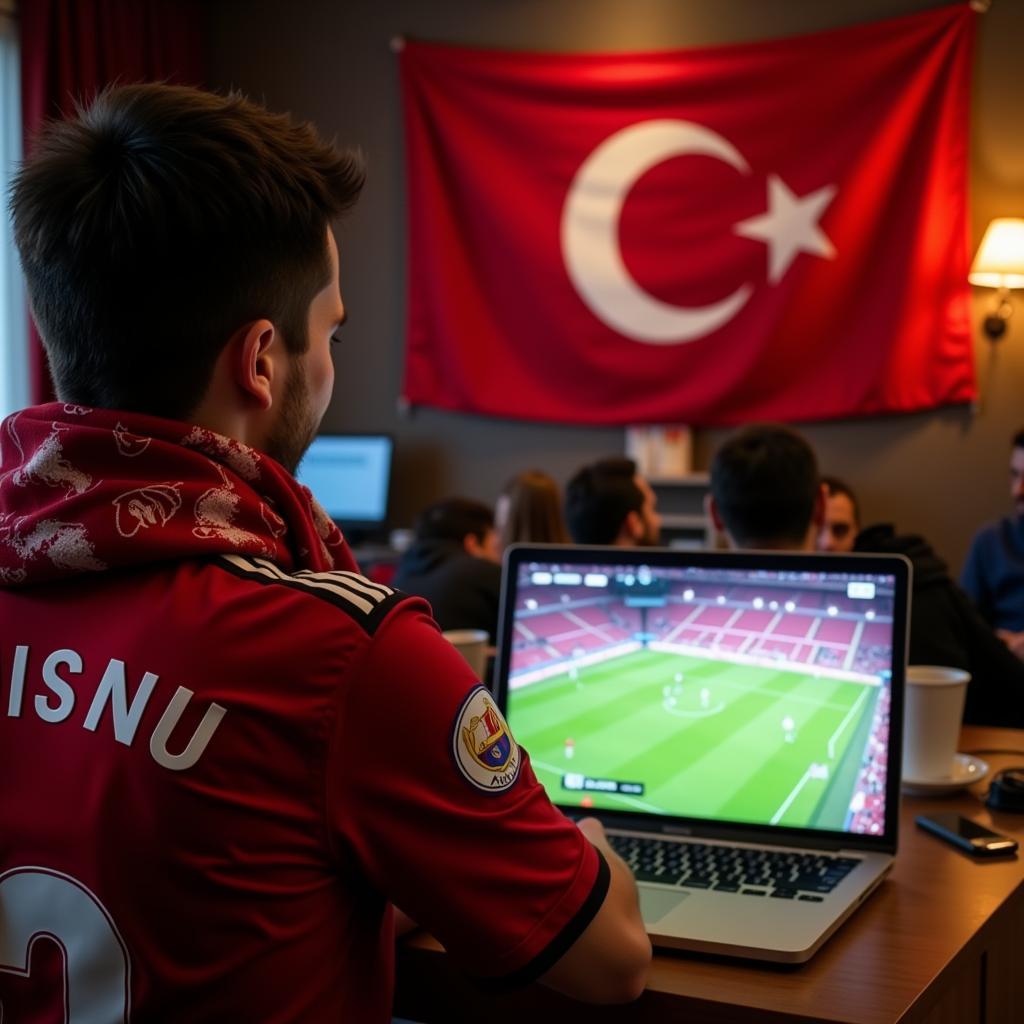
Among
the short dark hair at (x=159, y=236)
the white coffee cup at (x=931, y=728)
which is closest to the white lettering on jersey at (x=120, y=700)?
the short dark hair at (x=159, y=236)

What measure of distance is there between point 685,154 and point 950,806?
3392mm

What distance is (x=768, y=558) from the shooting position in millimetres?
1255

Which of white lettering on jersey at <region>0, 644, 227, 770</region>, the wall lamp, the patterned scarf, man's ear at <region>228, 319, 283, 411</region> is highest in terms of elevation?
the wall lamp

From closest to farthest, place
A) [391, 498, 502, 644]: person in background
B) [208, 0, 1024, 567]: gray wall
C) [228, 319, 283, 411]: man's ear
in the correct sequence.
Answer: [228, 319, 283, 411]: man's ear, [391, 498, 502, 644]: person in background, [208, 0, 1024, 567]: gray wall

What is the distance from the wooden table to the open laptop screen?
106mm

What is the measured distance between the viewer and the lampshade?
377 cm

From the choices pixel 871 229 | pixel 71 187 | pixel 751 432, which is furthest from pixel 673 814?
pixel 871 229

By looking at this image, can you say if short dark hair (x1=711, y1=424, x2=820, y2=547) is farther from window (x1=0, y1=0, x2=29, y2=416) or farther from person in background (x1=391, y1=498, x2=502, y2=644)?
window (x1=0, y1=0, x2=29, y2=416)

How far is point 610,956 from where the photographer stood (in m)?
0.82

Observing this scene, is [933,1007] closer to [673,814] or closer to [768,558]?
[673,814]

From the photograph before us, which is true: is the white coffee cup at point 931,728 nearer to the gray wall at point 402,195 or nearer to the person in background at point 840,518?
the person in background at point 840,518

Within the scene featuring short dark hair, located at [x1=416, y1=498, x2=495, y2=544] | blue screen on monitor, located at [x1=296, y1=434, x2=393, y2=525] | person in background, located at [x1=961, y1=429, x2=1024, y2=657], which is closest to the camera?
short dark hair, located at [x1=416, y1=498, x2=495, y2=544]

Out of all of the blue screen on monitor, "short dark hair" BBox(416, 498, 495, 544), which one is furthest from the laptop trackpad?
the blue screen on monitor

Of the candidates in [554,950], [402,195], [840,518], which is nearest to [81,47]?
[402,195]
